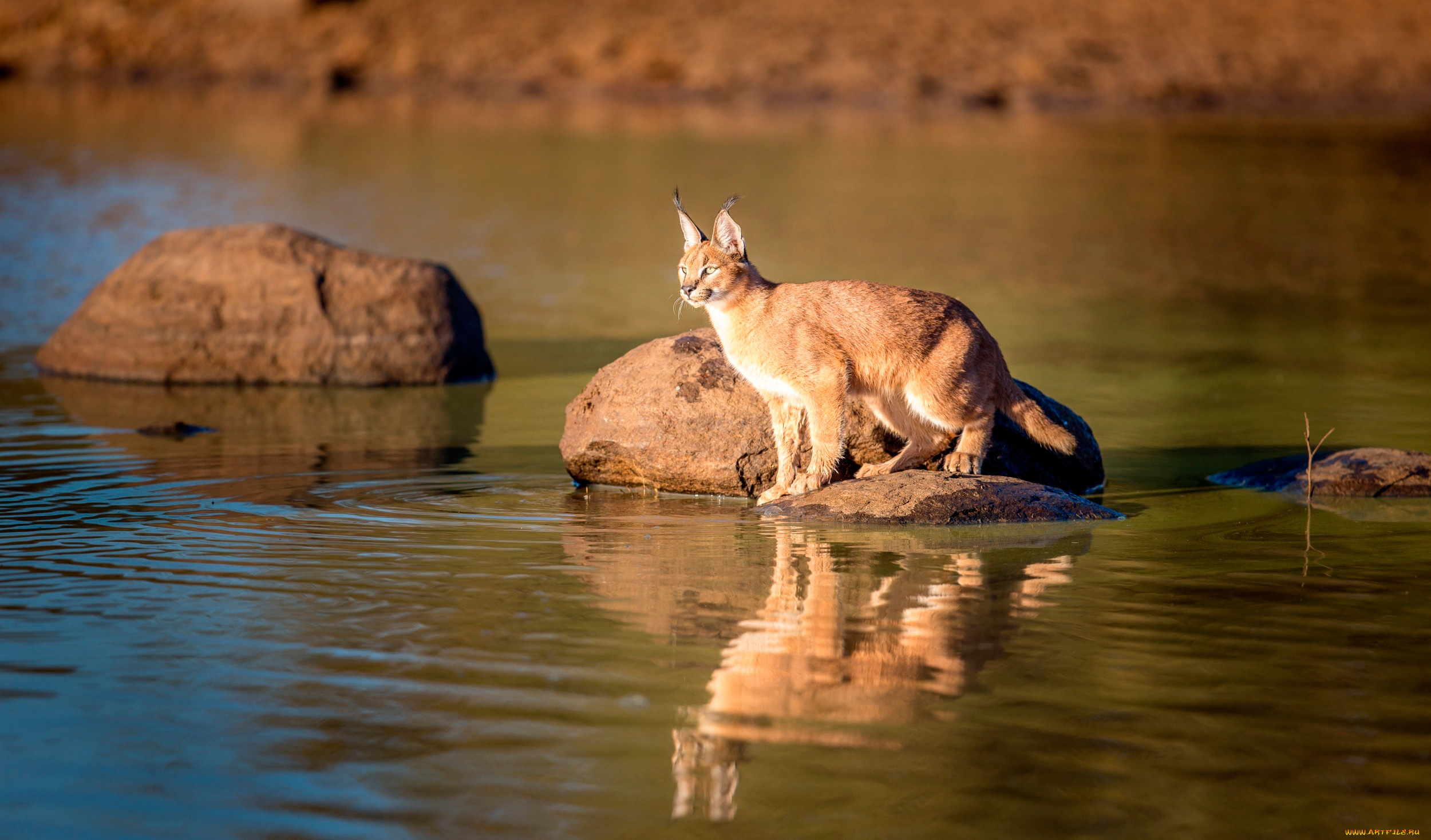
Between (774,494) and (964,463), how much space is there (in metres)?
1.22

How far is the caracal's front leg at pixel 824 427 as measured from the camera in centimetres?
976

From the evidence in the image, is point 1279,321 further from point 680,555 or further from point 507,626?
point 507,626

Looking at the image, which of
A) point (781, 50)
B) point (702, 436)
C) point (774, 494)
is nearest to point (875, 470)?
point (774, 494)

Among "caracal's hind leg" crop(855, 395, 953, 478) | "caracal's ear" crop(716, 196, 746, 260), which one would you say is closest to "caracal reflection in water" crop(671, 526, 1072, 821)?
"caracal's hind leg" crop(855, 395, 953, 478)

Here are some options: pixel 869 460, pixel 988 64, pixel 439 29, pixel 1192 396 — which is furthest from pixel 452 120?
pixel 869 460

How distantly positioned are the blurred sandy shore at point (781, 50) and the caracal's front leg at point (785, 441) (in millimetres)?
42229

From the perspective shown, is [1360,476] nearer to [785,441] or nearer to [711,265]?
[785,441]

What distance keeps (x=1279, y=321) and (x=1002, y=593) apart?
12.7 metres

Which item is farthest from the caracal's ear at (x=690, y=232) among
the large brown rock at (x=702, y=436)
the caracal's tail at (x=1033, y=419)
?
the caracal's tail at (x=1033, y=419)

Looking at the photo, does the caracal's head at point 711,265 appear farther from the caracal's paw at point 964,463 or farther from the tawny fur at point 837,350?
the caracal's paw at point 964,463

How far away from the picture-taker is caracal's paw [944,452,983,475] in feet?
33.4

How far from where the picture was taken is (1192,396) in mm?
15047

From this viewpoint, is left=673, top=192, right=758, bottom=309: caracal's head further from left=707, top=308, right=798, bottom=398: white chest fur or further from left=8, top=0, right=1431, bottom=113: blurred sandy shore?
left=8, top=0, right=1431, bottom=113: blurred sandy shore

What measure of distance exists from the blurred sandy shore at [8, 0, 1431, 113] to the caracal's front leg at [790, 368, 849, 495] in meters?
42.5
